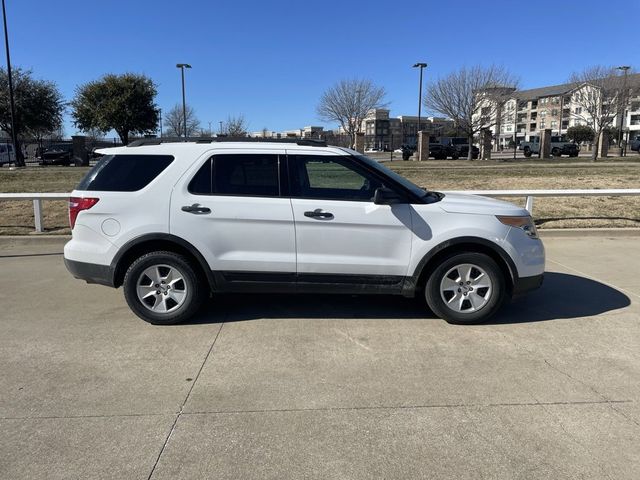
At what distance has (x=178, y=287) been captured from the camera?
16.6ft

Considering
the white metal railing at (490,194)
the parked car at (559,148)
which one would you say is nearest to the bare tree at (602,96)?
the parked car at (559,148)

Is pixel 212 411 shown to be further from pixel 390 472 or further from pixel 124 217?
pixel 124 217

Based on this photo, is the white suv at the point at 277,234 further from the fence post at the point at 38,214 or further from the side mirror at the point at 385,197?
the fence post at the point at 38,214

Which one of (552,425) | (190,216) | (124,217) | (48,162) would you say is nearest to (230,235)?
(190,216)

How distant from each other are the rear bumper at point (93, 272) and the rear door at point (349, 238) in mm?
1867

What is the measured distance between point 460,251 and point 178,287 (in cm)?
275

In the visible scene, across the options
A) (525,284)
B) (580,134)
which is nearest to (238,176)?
(525,284)

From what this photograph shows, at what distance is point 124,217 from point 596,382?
14.0 ft

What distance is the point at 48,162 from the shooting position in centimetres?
3359

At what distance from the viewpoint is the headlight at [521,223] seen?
5000mm

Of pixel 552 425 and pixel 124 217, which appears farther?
pixel 124 217

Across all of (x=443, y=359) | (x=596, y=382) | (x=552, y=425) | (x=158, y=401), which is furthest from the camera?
(x=443, y=359)

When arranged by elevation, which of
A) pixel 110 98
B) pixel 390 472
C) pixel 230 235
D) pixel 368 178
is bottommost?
pixel 390 472

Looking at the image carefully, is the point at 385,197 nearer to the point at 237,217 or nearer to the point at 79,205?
the point at 237,217
